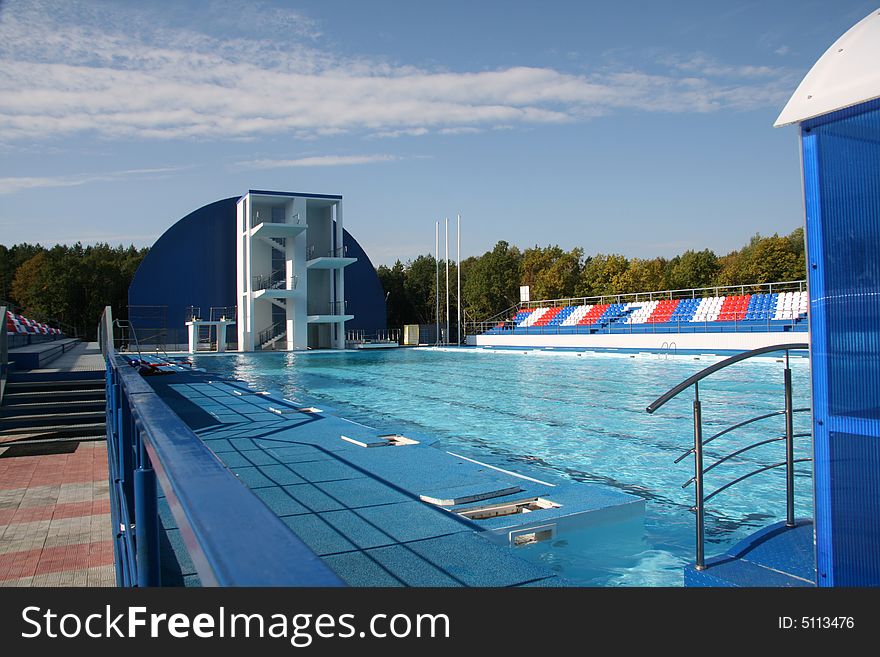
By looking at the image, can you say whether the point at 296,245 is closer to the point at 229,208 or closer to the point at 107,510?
the point at 229,208

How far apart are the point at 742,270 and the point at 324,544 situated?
4280cm

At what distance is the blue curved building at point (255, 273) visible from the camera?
31.7 metres

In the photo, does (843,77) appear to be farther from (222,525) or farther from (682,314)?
(682,314)

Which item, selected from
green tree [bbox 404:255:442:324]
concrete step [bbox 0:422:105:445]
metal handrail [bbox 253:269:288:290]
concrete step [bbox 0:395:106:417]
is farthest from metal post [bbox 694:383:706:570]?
green tree [bbox 404:255:442:324]

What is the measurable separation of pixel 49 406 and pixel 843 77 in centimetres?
936

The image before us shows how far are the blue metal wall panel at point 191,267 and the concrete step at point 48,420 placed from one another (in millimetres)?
26958

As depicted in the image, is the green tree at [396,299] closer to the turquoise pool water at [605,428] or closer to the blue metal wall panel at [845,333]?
the turquoise pool water at [605,428]

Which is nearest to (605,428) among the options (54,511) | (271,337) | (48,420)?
(54,511)

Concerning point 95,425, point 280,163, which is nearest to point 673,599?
point 95,425

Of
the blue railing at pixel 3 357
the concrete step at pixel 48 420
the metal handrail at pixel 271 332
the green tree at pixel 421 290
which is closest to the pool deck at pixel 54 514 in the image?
the concrete step at pixel 48 420

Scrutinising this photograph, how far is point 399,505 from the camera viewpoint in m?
4.28

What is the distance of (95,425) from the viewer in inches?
332

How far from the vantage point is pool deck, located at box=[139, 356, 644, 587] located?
124 inches

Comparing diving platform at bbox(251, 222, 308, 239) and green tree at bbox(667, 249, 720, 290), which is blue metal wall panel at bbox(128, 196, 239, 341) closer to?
diving platform at bbox(251, 222, 308, 239)
